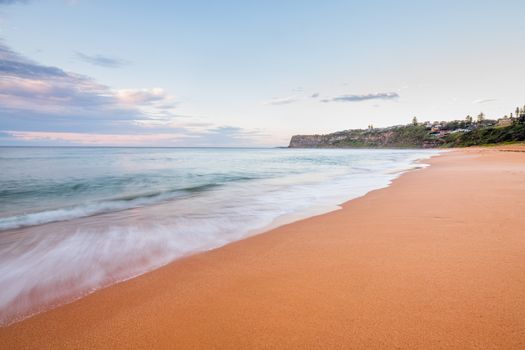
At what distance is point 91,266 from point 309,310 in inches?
113

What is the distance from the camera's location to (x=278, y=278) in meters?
2.69

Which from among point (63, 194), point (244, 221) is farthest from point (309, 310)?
point (63, 194)

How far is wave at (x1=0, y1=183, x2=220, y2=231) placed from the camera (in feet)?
21.8

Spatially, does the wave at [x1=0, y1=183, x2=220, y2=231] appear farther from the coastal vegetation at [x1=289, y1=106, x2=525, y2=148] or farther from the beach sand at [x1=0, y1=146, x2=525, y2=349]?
the coastal vegetation at [x1=289, y1=106, x2=525, y2=148]

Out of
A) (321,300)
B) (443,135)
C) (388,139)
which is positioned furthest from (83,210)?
(388,139)

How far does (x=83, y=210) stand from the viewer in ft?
26.9

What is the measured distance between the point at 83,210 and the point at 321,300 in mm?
8288

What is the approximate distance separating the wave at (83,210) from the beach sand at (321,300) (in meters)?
5.50

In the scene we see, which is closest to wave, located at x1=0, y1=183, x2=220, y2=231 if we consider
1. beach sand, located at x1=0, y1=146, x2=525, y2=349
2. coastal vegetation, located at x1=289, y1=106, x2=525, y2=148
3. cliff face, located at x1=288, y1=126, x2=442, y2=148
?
beach sand, located at x1=0, y1=146, x2=525, y2=349

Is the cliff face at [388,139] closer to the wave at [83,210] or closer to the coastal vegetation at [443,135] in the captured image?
the coastal vegetation at [443,135]

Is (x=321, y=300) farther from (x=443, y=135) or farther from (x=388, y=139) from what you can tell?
(x=388, y=139)

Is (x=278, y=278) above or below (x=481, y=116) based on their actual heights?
below

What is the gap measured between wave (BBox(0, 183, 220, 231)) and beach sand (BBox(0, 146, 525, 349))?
18.0 feet

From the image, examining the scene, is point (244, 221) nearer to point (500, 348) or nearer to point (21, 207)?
point (500, 348)
